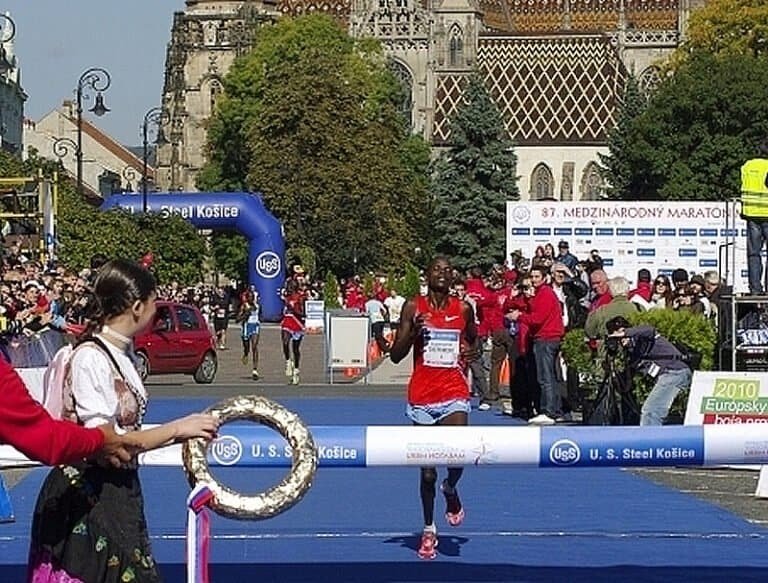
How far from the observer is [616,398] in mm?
20750

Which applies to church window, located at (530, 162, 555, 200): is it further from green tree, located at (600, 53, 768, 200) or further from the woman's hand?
the woman's hand

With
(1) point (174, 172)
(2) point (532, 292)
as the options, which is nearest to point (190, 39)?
(1) point (174, 172)

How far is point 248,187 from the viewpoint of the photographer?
85688mm

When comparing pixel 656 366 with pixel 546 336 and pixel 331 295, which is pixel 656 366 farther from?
pixel 331 295

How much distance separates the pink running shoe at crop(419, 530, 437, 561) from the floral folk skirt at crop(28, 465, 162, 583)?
5.12 m

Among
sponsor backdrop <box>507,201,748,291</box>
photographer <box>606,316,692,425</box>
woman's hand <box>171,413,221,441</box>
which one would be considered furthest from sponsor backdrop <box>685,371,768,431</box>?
sponsor backdrop <box>507,201,748,291</box>

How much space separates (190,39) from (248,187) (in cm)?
3704

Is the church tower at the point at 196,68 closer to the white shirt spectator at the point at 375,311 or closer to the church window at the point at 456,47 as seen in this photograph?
the church window at the point at 456,47

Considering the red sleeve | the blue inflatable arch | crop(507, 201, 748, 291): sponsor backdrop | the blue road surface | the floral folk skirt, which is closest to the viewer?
the red sleeve

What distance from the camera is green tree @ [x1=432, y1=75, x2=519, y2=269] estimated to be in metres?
91.1

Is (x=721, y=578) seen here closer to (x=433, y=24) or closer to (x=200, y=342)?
(x=200, y=342)

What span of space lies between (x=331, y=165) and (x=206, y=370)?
165 feet

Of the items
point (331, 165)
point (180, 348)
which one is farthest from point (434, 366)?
point (331, 165)

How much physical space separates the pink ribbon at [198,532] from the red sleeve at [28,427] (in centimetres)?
175
